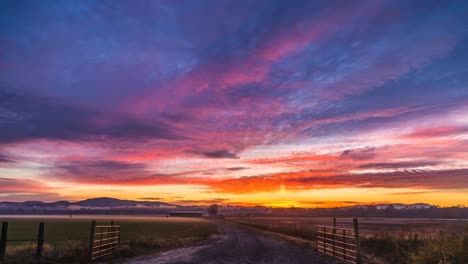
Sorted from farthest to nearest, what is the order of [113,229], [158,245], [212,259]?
1. [158,245]
2. [113,229]
3. [212,259]

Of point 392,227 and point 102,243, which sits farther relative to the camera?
point 392,227

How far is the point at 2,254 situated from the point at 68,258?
332 cm

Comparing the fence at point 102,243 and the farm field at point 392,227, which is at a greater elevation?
the fence at point 102,243

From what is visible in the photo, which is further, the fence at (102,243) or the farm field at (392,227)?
the farm field at (392,227)

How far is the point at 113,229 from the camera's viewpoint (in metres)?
22.8

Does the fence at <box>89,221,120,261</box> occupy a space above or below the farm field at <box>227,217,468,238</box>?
Answer: above

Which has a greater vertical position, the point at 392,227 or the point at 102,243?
the point at 102,243

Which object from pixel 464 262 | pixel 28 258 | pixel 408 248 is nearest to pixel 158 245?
pixel 28 258

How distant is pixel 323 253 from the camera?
22844 millimetres

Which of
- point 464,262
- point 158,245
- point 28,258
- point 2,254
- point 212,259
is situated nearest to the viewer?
point 464,262

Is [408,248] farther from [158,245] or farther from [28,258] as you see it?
[28,258]

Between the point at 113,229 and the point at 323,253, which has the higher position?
the point at 113,229

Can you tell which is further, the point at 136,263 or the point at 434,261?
the point at 136,263

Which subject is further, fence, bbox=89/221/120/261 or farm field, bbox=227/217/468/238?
farm field, bbox=227/217/468/238
